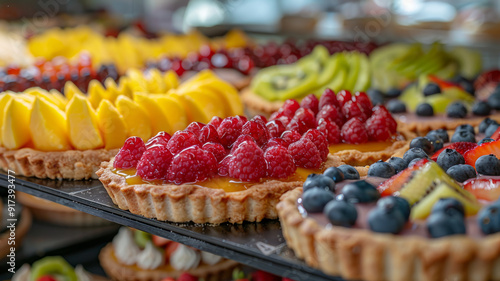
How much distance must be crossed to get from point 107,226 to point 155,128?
1.62 metres

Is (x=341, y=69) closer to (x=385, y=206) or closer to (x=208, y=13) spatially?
(x=385, y=206)

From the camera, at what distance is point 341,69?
399 cm

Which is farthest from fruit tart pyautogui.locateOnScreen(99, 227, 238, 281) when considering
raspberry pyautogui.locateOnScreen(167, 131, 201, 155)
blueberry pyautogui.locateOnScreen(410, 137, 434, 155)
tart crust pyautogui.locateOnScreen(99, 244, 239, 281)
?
blueberry pyautogui.locateOnScreen(410, 137, 434, 155)

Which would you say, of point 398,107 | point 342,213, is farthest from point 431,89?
point 342,213

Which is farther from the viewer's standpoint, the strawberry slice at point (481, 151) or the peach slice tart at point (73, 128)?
the peach slice tart at point (73, 128)

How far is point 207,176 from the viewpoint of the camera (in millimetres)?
2104

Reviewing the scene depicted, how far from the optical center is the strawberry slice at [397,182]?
174 centimetres

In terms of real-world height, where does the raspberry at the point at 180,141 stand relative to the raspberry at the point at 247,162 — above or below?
above

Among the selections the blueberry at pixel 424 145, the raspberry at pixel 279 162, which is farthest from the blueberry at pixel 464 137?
the raspberry at pixel 279 162

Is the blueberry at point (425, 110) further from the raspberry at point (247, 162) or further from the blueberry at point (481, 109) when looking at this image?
the raspberry at point (247, 162)

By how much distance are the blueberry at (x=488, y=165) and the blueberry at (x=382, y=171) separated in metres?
0.29

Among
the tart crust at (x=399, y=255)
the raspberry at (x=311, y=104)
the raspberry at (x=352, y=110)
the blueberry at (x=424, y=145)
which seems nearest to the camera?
the tart crust at (x=399, y=255)

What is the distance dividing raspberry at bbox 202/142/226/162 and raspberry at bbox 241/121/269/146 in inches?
5.8

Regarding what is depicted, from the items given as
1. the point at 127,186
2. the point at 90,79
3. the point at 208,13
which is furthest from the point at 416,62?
the point at 208,13
